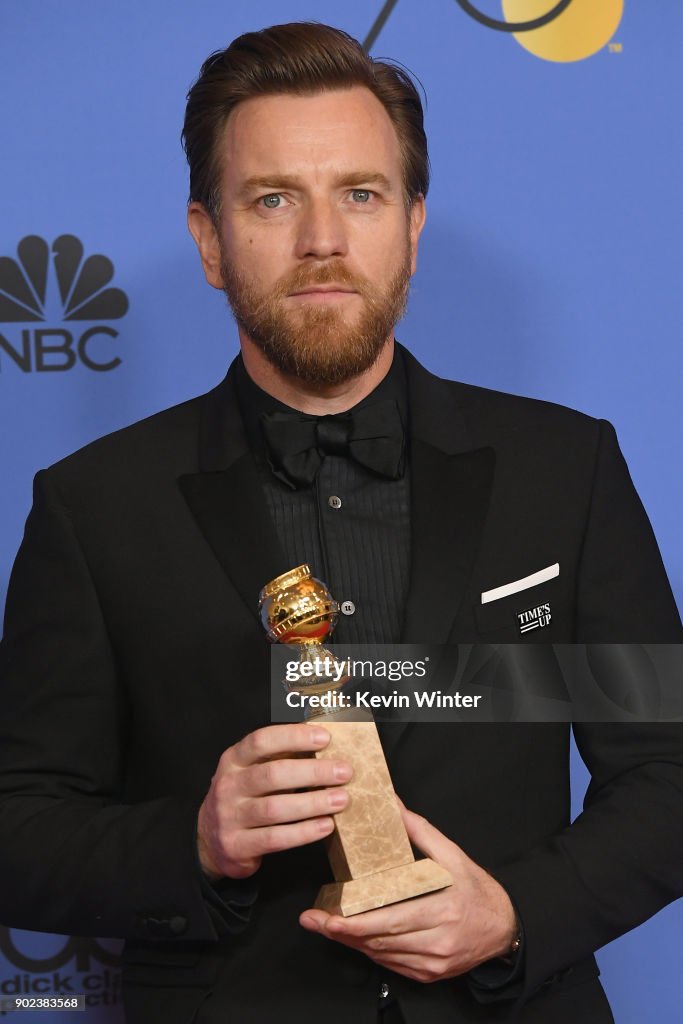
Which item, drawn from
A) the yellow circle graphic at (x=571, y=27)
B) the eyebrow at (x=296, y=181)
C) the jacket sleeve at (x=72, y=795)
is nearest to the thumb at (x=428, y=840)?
the jacket sleeve at (x=72, y=795)

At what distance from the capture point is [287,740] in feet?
4.96

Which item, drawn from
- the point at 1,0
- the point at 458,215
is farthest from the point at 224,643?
the point at 1,0

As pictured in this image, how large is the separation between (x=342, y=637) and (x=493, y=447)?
0.37 m

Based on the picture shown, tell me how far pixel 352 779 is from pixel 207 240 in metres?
0.99

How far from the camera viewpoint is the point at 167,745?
1933mm

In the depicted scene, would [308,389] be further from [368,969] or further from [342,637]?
[368,969]

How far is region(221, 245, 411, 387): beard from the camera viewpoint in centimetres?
197

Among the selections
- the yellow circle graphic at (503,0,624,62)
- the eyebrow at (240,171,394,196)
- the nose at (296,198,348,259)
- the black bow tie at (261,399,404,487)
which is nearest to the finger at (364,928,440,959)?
the black bow tie at (261,399,404,487)

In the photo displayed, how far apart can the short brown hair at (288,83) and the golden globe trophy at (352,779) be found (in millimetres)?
816

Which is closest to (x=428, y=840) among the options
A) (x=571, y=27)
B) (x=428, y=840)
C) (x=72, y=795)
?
(x=428, y=840)

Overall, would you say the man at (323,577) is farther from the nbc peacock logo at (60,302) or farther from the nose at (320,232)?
the nbc peacock logo at (60,302)

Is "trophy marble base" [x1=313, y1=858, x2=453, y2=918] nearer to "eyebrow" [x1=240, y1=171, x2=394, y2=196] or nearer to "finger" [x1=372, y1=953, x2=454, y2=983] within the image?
"finger" [x1=372, y1=953, x2=454, y2=983]

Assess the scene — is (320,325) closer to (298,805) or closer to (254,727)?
(254,727)

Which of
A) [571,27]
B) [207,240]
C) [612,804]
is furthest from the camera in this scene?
[571,27]
